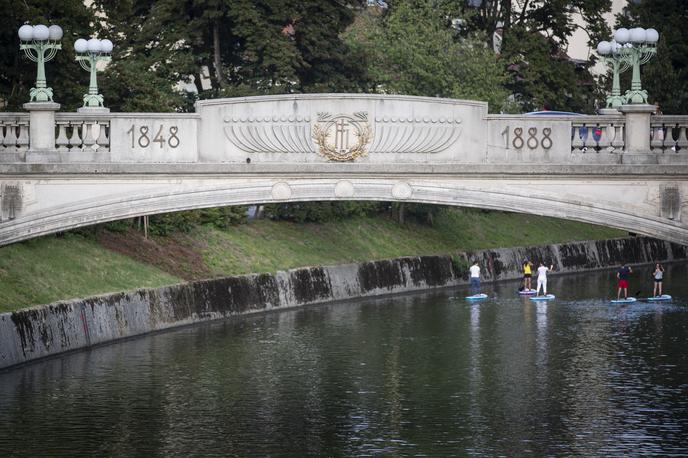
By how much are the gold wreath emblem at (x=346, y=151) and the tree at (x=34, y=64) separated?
1997 cm

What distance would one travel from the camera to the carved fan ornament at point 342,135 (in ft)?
128

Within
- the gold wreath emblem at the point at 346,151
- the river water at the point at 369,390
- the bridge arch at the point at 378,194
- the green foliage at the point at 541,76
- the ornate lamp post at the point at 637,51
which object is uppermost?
the green foliage at the point at 541,76

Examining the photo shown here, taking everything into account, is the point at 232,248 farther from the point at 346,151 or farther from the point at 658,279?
the point at 346,151

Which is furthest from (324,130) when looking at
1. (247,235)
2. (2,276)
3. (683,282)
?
(683,282)

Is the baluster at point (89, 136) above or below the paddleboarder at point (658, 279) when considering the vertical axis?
above

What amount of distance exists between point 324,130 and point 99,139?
5317 millimetres

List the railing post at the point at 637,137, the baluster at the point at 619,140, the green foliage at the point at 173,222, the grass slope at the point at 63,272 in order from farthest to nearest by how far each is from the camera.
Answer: the green foliage at the point at 173,222
the grass slope at the point at 63,272
the baluster at the point at 619,140
the railing post at the point at 637,137

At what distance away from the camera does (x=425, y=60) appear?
268 feet

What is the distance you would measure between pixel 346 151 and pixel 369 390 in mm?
8117

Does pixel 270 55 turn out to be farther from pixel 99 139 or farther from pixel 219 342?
pixel 99 139

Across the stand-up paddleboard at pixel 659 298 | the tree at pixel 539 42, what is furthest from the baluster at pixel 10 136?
the tree at pixel 539 42

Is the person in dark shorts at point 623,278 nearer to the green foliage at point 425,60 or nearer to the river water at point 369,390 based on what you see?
the river water at point 369,390

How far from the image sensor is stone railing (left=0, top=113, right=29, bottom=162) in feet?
131

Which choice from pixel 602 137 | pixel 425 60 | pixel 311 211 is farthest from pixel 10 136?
A: pixel 425 60
